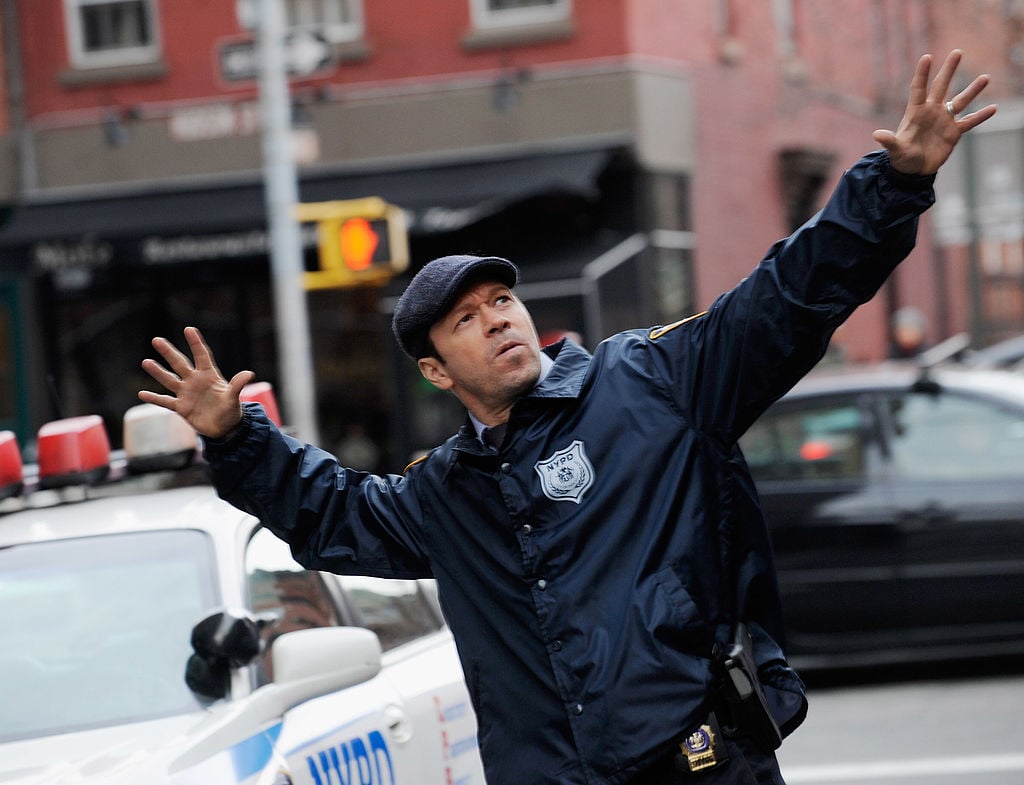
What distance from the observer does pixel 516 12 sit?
1683 centimetres

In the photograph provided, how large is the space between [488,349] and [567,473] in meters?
0.32

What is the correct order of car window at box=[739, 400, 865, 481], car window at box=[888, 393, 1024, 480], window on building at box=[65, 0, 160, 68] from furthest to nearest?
window on building at box=[65, 0, 160, 68]
car window at box=[739, 400, 865, 481]
car window at box=[888, 393, 1024, 480]

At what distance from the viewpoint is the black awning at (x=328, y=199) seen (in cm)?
1590

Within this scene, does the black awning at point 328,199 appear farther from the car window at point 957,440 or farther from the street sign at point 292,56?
the car window at point 957,440

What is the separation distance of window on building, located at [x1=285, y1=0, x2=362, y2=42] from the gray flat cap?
14.2 meters

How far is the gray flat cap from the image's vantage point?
3.36m

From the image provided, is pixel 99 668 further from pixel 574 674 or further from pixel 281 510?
pixel 574 674

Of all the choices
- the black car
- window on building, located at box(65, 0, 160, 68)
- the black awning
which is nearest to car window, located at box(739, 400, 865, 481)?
the black car

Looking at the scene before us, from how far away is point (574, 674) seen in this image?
3.10 m

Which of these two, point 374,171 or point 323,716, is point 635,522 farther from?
point 374,171

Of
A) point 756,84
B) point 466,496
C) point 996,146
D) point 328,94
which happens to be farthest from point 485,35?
point 466,496

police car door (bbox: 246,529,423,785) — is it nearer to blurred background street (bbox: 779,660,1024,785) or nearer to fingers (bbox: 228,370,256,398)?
fingers (bbox: 228,370,256,398)

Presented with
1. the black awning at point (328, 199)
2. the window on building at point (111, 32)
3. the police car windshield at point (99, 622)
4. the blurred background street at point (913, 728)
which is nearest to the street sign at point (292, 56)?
the black awning at point (328, 199)

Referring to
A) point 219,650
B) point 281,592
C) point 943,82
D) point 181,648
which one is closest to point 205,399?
point 219,650
